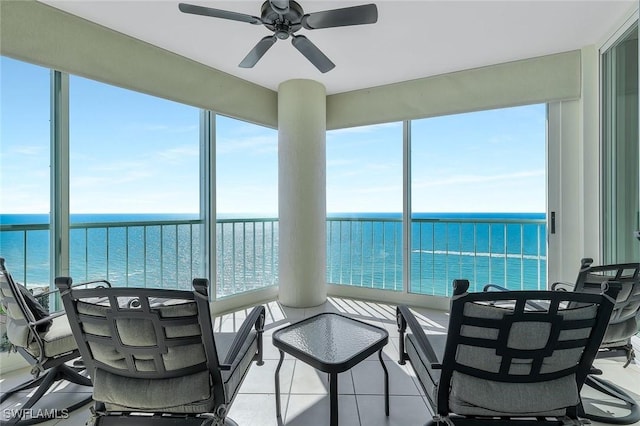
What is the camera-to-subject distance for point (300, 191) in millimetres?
3297

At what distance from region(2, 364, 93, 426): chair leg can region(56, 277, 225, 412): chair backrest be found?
33.4 inches

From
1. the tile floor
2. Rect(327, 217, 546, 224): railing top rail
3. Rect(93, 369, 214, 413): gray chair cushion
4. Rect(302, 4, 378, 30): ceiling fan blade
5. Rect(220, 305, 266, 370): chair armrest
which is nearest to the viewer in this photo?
Rect(93, 369, 214, 413): gray chair cushion

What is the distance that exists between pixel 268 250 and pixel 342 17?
122 inches

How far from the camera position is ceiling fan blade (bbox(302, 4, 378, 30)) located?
66.1 inches

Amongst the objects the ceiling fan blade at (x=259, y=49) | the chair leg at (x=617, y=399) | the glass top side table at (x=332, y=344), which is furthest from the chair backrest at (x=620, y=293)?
the ceiling fan blade at (x=259, y=49)

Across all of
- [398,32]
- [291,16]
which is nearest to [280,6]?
[291,16]

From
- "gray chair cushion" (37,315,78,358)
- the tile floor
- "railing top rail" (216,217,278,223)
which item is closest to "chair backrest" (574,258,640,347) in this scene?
the tile floor

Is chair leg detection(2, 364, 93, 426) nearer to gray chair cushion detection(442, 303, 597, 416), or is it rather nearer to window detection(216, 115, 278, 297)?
window detection(216, 115, 278, 297)

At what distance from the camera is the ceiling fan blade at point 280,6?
1704 mm

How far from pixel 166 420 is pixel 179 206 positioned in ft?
7.88

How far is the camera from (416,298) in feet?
11.0

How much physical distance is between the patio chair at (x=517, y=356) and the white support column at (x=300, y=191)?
2291mm

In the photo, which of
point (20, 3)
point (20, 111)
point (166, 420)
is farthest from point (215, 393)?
point (20, 3)

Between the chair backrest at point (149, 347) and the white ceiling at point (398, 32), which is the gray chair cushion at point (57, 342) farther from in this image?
the white ceiling at point (398, 32)
